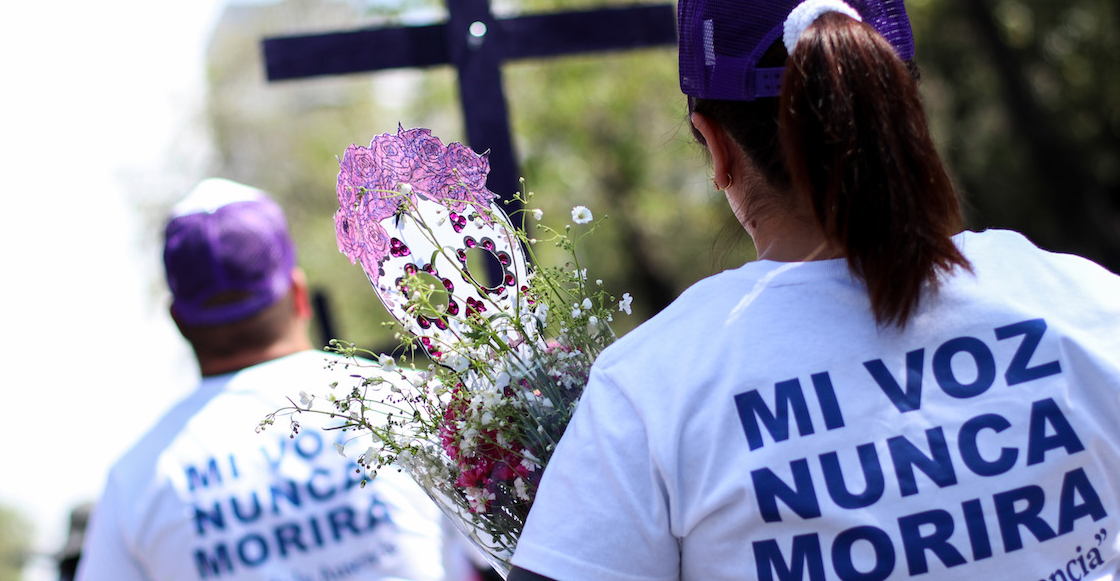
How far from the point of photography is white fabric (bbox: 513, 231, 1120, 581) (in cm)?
109

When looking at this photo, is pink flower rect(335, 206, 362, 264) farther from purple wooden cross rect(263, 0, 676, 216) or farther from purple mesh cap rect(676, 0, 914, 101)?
purple wooden cross rect(263, 0, 676, 216)

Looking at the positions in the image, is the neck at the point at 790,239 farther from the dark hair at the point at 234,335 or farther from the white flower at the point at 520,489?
the dark hair at the point at 234,335

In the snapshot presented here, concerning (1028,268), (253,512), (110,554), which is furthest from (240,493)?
(1028,268)

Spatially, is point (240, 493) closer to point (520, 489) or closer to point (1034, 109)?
point (520, 489)

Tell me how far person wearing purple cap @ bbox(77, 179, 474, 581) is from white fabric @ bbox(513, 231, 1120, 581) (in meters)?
1.07

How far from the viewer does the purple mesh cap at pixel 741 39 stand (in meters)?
1.18

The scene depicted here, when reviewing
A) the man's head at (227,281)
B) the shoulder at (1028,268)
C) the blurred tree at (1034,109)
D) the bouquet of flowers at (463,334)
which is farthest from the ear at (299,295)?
the blurred tree at (1034,109)

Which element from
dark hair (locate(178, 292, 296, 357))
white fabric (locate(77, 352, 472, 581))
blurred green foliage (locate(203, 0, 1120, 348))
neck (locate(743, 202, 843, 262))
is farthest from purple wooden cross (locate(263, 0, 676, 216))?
blurred green foliage (locate(203, 0, 1120, 348))

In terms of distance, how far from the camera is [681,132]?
953 centimetres

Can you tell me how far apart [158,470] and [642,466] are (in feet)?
4.95

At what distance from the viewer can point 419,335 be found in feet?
4.57

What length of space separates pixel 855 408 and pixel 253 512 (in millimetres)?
1503

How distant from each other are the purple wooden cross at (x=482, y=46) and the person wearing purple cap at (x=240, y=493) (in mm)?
744

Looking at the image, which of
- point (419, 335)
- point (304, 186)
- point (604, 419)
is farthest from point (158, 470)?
point (304, 186)
